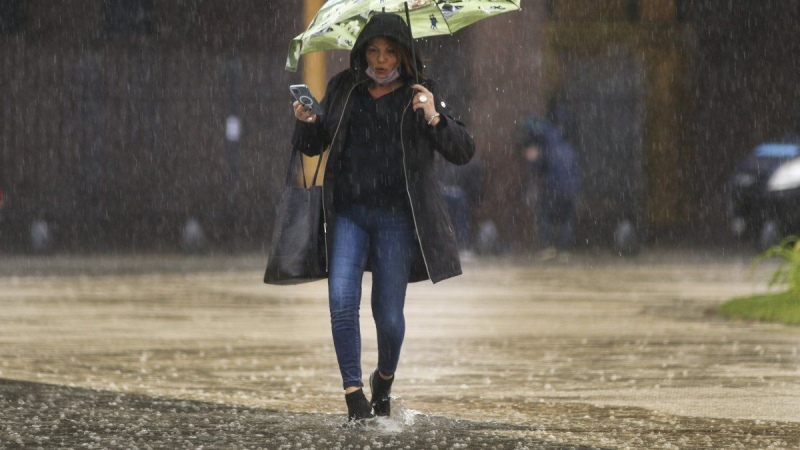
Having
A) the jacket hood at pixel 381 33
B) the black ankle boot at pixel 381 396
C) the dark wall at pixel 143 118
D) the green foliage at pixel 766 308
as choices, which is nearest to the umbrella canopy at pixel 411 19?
the jacket hood at pixel 381 33

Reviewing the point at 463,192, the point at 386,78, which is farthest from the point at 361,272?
the point at 463,192

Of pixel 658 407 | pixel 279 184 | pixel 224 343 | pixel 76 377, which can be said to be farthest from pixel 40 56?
pixel 658 407

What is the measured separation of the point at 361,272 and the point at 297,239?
0.30 meters

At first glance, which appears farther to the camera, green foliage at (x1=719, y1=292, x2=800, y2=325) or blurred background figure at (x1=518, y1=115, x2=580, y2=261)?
blurred background figure at (x1=518, y1=115, x2=580, y2=261)

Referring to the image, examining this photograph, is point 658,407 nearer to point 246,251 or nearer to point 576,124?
point 246,251

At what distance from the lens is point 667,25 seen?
27.8 metres

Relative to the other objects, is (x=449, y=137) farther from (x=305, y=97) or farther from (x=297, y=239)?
(x=297, y=239)

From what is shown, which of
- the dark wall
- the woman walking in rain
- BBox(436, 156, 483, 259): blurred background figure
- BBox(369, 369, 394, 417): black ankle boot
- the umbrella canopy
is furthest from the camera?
the dark wall

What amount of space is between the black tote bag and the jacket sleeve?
1.86 feet

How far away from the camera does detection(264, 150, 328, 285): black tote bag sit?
778 centimetres

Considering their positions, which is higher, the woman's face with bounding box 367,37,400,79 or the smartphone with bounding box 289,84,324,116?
the woman's face with bounding box 367,37,400,79

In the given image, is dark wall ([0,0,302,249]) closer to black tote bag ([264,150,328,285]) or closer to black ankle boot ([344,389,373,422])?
black tote bag ([264,150,328,285])

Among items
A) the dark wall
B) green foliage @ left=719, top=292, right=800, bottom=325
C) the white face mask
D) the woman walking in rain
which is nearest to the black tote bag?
the woman walking in rain

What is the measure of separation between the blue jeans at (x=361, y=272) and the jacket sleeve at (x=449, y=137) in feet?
1.10
